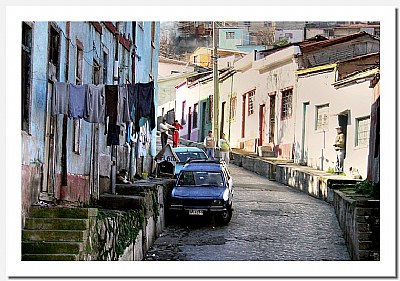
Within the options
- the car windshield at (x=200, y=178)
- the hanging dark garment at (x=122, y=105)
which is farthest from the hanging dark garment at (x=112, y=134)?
the car windshield at (x=200, y=178)

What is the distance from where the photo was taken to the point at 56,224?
32.2 ft

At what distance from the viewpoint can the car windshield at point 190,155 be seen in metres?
20.8

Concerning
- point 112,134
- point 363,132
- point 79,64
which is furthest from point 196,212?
point 363,132

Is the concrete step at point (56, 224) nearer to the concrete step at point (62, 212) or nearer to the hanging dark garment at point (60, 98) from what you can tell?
the concrete step at point (62, 212)

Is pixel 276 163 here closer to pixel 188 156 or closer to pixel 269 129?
pixel 269 129

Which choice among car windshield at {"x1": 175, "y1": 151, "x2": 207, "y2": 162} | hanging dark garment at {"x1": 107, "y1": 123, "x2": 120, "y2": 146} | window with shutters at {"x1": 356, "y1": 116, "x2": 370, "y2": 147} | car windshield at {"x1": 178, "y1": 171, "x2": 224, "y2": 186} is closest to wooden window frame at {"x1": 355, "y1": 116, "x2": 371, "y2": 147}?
window with shutters at {"x1": 356, "y1": 116, "x2": 370, "y2": 147}

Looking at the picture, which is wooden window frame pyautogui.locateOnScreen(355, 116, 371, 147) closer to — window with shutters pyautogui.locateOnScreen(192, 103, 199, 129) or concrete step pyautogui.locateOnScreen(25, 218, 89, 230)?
window with shutters pyautogui.locateOnScreen(192, 103, 199, 129)

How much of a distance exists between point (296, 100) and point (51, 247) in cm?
1503

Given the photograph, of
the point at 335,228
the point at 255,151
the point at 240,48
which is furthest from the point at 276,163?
the point at 335,228

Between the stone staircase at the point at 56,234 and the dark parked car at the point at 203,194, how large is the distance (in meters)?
6.16

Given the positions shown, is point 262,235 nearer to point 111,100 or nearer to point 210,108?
point 111,100

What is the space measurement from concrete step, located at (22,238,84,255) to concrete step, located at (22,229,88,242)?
0.07 m

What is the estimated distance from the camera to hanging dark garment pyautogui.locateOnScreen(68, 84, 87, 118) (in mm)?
11844

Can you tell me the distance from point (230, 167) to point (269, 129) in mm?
1679
